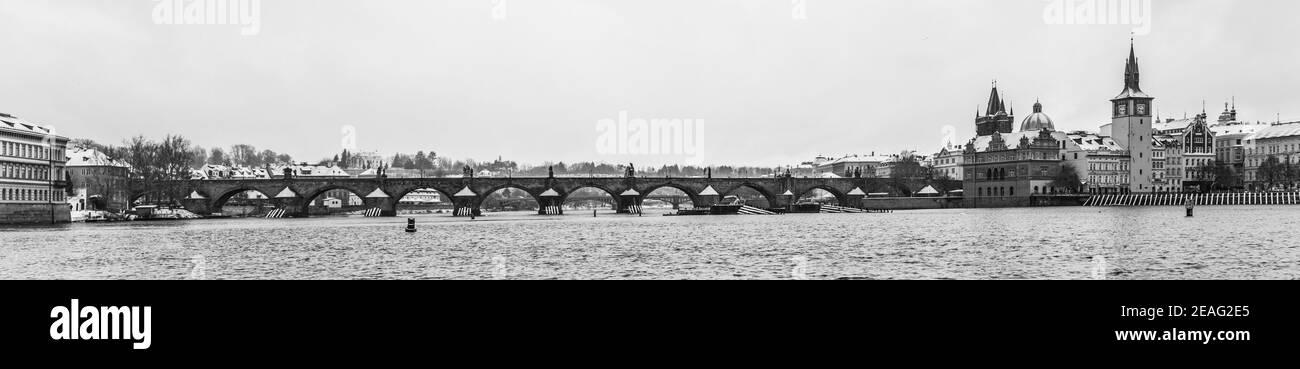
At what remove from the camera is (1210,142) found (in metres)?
166

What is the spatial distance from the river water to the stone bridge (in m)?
44.7

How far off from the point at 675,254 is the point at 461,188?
7670 cm

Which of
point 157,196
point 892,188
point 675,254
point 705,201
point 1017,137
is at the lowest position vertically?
point 675,254

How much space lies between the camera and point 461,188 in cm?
11675

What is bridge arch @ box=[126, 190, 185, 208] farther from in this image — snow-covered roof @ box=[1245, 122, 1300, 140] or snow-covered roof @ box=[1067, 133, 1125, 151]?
snow-covered roof @ box=[1245, 122, 1300, 140]

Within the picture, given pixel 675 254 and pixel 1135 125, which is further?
pixel 1135 125

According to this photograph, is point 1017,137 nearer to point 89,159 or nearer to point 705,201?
point 705,201

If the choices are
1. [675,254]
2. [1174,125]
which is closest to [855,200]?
[1174,125]

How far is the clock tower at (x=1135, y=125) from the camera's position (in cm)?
15288

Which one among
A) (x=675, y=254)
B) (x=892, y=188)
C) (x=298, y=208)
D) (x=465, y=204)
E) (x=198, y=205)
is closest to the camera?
(x=675, y=254)

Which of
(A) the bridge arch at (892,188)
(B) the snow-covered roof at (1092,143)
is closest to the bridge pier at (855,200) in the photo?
(A) the bridge arch at (892,188)

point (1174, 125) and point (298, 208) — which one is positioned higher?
Answer: point (1174, 125)
